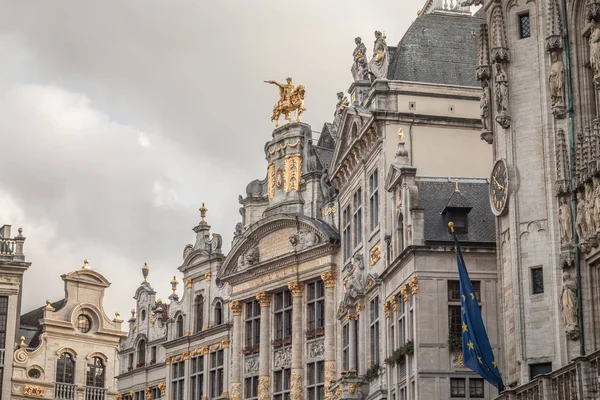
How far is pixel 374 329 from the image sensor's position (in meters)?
46.2

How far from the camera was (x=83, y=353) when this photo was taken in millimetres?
69750

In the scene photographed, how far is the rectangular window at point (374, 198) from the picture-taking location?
155ft

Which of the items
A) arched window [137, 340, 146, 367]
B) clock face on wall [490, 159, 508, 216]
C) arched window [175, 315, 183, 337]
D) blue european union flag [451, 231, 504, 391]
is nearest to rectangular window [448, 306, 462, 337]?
blue european union flag [451, 231, 504, 391]

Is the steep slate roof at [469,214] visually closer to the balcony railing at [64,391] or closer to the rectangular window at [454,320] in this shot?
the rectangular window at [454,320]

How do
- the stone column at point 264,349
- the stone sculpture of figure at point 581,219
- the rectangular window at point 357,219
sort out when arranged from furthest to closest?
the stone column at point 264,349, the rectangular window at point 357,219, the stone sculpture of figure at point 581,219

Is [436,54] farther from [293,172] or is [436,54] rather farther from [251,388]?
[251,388]

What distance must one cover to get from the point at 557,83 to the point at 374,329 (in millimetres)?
14565

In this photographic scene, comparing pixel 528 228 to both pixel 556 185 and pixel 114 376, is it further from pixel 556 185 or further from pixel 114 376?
pixel 114 376

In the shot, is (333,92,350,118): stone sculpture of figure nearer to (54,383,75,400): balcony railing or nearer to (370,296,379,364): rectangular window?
(370,296,379,364): rectangular window

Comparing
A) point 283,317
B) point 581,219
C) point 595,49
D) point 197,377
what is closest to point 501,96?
point 595,49

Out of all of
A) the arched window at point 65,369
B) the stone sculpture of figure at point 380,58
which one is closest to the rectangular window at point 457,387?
the stone sculpture of figure at point 380,58

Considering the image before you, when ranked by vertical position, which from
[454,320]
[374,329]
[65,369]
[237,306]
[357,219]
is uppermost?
[357,219]

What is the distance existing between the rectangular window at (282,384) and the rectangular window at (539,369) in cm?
2103

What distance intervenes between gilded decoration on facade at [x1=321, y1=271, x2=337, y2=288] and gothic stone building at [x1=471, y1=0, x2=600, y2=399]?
54.8 ft
